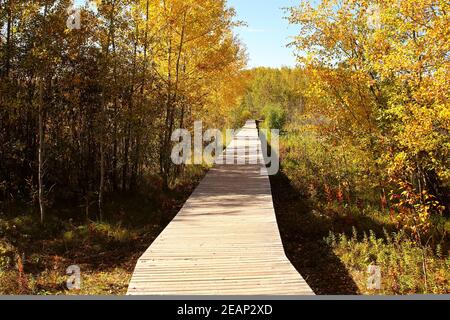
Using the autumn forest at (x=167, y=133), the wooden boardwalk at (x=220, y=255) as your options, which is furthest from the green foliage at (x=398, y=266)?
the wooden boardwalk at (x=220, y=255)

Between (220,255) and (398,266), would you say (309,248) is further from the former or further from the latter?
(220,255)

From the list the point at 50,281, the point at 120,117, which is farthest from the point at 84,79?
the point at 50,281

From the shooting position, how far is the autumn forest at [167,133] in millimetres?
7176

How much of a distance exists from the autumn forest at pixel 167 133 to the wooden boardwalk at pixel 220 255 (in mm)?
866

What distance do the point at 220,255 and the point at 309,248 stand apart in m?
3.12

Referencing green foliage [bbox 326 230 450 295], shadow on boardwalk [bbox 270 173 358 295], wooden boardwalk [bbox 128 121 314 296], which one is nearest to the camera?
wooden boardwalk [bbox 128 121 314 296]

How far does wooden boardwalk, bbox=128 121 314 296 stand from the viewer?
4930 mm

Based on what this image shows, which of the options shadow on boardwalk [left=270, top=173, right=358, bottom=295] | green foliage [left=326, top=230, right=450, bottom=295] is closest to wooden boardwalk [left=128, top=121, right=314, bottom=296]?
shadow on boardwalk [left=270, top=173, right=358, bottom=295]

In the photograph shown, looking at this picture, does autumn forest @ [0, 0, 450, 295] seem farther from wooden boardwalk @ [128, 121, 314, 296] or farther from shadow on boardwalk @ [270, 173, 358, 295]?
wooden boardwalk @ [128, 121, 314, 296]

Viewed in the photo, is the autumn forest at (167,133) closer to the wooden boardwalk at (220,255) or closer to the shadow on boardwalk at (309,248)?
the shadow on boardwalk at (309,248)

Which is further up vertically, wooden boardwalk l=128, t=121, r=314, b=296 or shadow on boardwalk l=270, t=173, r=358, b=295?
wooden boardwalk l=128, t=121, r=314, b=296

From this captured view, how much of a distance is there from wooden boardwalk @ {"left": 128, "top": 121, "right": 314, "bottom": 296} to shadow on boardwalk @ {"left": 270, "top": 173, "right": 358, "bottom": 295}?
0.86m

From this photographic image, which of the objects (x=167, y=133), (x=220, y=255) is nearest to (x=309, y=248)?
(x=220, y=255)
